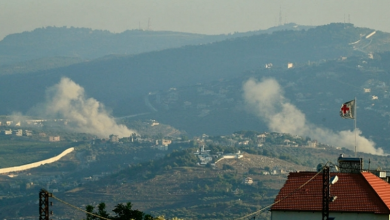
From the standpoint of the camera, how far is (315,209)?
53.4 metres

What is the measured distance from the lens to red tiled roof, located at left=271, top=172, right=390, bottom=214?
173ft

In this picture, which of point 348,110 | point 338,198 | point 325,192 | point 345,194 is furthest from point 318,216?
point 348,110

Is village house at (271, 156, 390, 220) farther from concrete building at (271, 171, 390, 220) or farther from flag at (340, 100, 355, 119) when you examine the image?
flag at (340, 100, 355, 119)

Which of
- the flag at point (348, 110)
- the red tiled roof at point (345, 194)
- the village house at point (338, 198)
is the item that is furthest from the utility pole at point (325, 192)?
the flag at point (348, 110)

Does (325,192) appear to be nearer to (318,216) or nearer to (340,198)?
(318,216)

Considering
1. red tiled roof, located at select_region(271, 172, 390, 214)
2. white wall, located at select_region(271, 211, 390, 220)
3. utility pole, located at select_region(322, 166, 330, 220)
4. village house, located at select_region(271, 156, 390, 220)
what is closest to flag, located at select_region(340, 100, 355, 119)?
village house, located at select_region(271, 156, 390, 220)

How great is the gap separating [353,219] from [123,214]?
13.8 m

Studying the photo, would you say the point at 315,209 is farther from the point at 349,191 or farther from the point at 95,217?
the point at 95,217

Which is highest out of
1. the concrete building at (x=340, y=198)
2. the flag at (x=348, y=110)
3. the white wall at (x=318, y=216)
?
the flag at (x=348, y=110)

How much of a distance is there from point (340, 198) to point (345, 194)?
0.45m

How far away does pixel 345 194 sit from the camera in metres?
53.9

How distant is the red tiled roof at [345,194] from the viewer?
52.7 metres

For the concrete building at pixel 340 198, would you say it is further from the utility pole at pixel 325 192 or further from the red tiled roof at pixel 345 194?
the utility pole at pixel 325 192

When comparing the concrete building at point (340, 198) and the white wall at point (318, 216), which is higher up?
the concrete building at point (340, 198)
